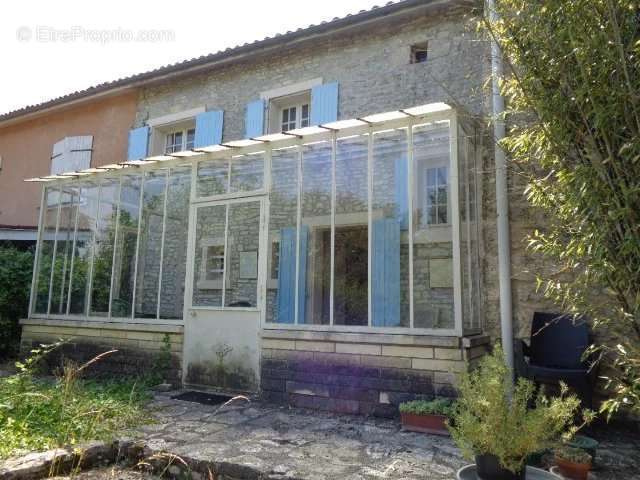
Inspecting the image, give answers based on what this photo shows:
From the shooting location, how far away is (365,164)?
16.7ft

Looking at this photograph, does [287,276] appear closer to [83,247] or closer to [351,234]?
[351,234]

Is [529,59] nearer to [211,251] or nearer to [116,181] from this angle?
[211,251]

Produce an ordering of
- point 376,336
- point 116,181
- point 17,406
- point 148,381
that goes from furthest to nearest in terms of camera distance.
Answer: point 116,181
point 148,381
point 376,336
point 17,406

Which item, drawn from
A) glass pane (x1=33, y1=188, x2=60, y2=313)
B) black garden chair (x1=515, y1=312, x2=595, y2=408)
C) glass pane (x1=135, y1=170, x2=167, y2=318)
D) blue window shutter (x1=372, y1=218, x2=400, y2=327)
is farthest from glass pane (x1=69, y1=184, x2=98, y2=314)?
black garden chair (x1=515, y1=312, x2=595, y2=408)

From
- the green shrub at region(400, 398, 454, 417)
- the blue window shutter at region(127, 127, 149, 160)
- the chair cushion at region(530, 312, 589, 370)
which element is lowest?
the green shrub at region(400, 398, 454, 417)

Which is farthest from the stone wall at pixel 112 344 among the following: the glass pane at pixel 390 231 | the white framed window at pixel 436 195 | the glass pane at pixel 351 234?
the white framed window at pixel 436 195

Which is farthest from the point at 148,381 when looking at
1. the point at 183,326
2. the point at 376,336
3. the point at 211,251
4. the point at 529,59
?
the point at 529,59

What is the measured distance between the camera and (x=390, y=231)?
4820mm

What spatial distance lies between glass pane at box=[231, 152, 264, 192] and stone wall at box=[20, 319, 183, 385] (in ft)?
6.22

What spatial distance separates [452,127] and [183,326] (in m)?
3.85

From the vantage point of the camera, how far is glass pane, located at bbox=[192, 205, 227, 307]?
18.7ft

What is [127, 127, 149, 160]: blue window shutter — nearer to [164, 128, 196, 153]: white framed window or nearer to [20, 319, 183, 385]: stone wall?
[164, 128, 196, 153]: white framed window

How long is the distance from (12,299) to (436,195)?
738cm

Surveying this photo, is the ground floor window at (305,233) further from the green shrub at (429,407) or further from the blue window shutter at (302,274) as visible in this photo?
the green shrub at (429,407)
